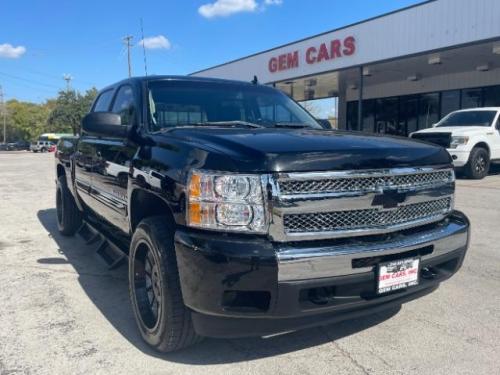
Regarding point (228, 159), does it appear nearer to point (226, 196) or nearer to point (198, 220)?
point (226, 196)

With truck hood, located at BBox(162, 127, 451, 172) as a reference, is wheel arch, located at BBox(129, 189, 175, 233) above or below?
below

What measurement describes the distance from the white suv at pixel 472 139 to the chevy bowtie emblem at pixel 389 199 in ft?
31.4

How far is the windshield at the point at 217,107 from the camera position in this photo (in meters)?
3.67

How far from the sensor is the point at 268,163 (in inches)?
95.7

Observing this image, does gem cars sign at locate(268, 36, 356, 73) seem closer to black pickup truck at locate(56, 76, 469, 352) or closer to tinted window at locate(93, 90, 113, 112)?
tinted window at locate(93, 90, 113, 112)

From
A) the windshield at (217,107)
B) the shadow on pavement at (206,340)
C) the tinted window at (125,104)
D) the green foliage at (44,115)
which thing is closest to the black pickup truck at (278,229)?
the shadow on pavement at (206,340)

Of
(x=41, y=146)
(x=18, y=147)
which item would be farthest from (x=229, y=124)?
(x=18, y=147)

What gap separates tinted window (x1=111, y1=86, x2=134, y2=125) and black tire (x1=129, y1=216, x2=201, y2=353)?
4.08 ft

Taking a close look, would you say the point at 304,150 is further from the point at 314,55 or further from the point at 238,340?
the point at 314,55

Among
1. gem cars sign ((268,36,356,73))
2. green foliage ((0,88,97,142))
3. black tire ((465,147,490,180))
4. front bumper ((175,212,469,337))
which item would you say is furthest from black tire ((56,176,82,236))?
green foliage ((0,88,97,142))

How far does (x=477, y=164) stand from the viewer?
12086mm

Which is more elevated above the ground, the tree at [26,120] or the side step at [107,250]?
the tree at [26,120]

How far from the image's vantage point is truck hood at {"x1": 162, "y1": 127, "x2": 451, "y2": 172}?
2.46 m

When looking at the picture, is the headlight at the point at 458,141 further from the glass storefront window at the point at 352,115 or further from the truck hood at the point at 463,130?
the glass storefront window at the point at 352,115
